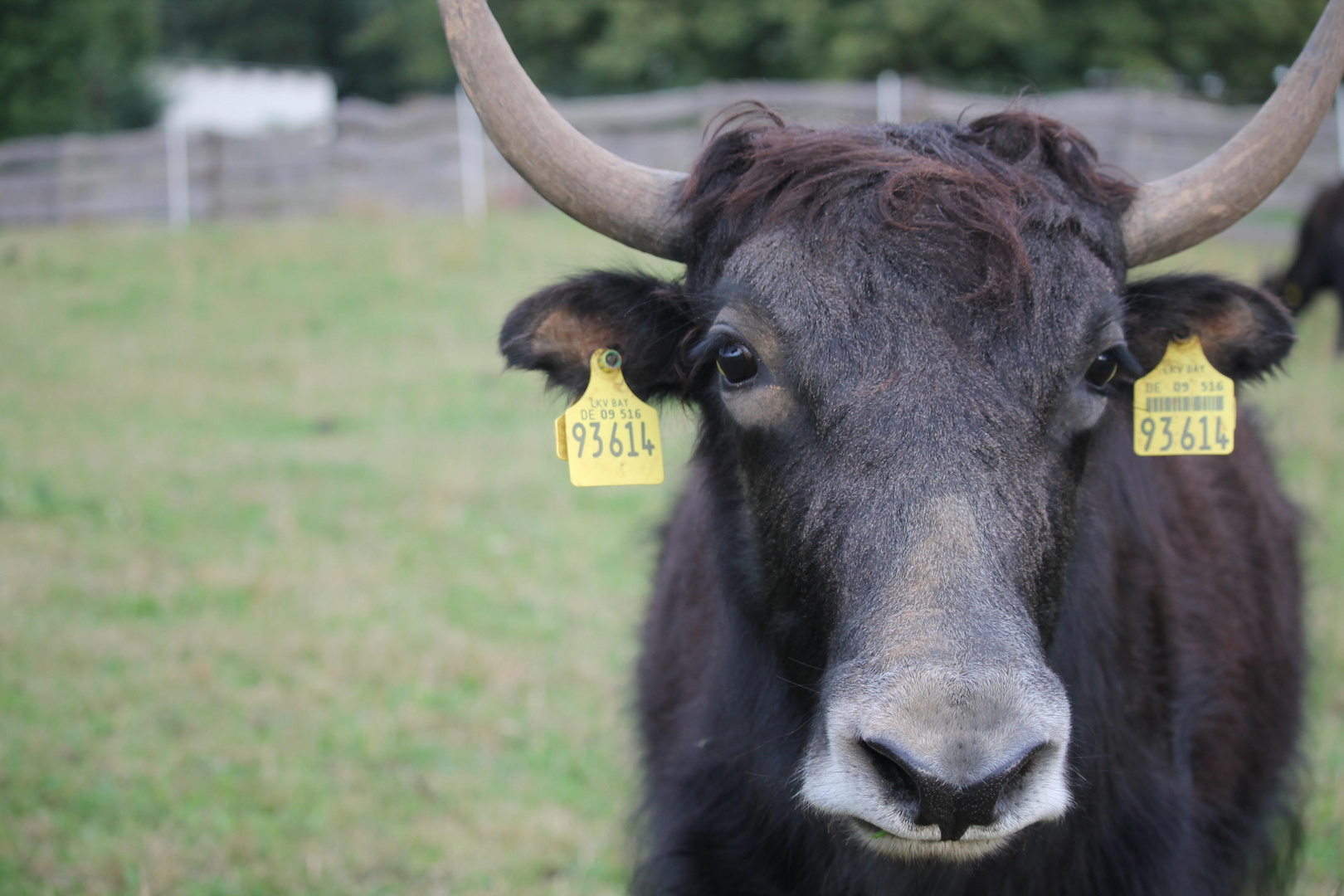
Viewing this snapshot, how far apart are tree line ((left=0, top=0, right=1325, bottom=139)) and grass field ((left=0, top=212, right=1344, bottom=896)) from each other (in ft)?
59.4

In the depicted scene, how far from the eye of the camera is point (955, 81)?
1179 inches

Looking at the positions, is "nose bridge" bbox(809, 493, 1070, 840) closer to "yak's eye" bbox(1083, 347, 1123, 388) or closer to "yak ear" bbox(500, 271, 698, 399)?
"yak's eye" bbox(1083, 347, 1123, 388)

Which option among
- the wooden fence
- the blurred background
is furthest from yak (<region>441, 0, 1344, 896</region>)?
the wooden fence

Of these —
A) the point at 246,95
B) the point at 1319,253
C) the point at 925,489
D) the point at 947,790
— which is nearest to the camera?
the point at 947,790

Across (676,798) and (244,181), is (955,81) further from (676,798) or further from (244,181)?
(676,798)

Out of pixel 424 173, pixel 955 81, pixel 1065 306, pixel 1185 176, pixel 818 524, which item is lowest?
pixel 818 524

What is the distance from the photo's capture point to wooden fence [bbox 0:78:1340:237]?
1969 cm

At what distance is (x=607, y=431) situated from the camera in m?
2.98

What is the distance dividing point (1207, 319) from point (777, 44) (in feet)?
101

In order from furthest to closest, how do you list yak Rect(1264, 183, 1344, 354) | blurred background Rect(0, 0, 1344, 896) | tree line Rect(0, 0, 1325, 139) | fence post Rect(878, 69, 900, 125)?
tree line Rect(0, 0, 1325, 139)
fence post Rect(878, 69, 900, 125)
yak Rect(1264, 183, 1344, 354)
blurred background Rect(0, 0, 1344, 896)

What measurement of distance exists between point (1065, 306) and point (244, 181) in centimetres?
2212

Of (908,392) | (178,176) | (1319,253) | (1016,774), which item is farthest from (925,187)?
(178,176)

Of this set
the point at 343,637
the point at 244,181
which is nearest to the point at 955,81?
the point at 244,181

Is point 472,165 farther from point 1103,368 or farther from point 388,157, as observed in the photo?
point 1103,368
